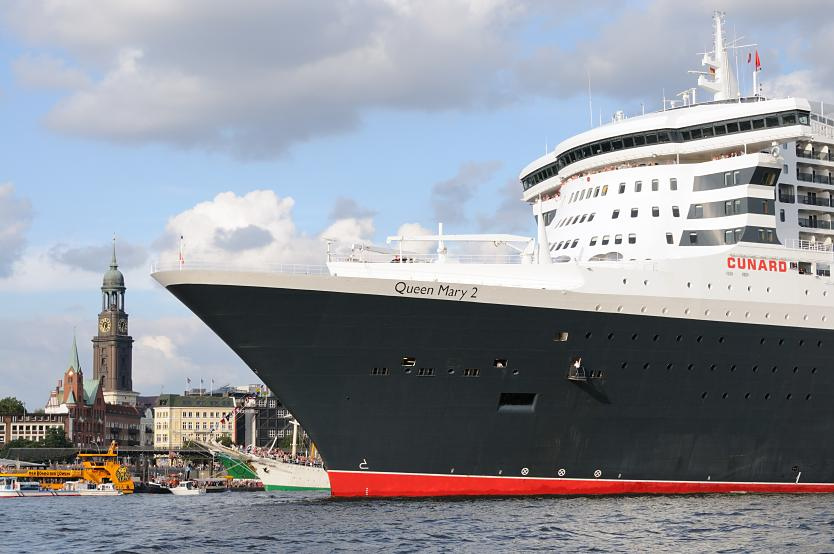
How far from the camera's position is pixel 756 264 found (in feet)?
134

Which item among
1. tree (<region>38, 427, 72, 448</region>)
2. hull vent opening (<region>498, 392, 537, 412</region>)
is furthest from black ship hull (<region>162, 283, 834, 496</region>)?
tree (<region>38, 427, 72, 448</region>)

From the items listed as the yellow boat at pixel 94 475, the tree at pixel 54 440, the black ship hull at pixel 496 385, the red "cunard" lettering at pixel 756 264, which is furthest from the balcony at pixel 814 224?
the tree at pixel 54 440

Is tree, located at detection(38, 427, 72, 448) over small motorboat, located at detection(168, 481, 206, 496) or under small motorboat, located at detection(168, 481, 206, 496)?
over

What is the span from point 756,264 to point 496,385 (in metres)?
10.1

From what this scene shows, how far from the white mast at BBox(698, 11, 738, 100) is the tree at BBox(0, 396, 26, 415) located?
147369 mm

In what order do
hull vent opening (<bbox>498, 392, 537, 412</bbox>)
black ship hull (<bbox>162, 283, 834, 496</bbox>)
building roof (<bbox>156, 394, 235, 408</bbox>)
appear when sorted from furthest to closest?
building roof (<bbox>156, 394, 235, 408</bbox>) < hull vent opening (<bbox>498, 392, 537, 412</bbox>) < black ship hull (<bbox>162, 283, 834, 496</bbox>)

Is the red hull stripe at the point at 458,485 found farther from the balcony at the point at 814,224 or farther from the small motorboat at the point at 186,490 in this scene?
the small motorboat at the point at 186,490

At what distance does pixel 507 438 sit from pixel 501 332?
3.41 meters

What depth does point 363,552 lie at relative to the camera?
2806 centimetres

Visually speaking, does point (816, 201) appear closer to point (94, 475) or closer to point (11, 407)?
A: point (94, 475)

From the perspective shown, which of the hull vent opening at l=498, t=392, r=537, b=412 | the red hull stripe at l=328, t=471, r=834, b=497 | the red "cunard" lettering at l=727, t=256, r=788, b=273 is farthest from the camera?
the red "cunard" lettering at l=727, t=256, r=788, b=273

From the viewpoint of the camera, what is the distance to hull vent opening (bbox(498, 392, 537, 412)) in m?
38.2

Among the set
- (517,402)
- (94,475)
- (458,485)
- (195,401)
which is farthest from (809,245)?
(195,401)

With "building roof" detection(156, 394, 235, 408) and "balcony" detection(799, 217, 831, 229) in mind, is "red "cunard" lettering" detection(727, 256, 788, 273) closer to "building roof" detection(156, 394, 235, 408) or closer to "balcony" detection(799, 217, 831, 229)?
"balcony" detection(799, 217, 831, 229)
